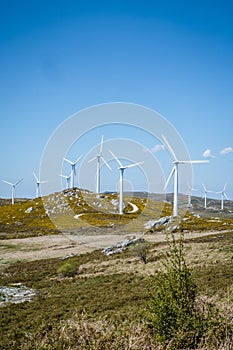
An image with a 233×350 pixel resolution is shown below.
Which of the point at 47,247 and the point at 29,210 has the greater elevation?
the point at 47,247

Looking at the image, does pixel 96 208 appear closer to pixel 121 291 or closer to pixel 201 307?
pixel 121 291

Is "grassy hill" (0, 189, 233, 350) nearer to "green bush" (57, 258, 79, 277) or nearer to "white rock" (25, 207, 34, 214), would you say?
"green bush" (57, 258, 79, 277)

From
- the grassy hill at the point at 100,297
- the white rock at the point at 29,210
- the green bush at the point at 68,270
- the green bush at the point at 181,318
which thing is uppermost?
the green bush at the point at 181,318

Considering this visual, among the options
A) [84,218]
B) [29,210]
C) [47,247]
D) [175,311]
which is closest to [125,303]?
[175,311]

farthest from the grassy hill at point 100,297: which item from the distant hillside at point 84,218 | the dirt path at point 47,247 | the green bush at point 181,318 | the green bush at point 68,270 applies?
the distant hillside at point 84,218

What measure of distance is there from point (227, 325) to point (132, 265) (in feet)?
103

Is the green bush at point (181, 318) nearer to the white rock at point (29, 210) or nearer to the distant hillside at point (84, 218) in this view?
the distant hillside at point (84, 218)

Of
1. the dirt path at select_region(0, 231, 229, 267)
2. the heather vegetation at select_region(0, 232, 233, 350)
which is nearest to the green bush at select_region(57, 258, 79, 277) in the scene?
the heather vegetation at select_region(0, 232, 233, 350)

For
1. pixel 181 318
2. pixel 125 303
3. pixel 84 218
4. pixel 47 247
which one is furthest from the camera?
pixel 84 218

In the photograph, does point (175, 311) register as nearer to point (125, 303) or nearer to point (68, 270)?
point (125, 303)

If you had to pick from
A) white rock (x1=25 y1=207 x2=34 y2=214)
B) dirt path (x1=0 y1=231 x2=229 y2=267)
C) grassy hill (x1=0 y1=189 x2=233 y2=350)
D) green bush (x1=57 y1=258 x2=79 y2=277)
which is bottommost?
white rock (x1=25 y1=207 x2=34 y2=214)

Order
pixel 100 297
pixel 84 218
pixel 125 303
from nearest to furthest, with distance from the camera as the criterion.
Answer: pixel 125 303
pixel 100 297
pixel 84 218

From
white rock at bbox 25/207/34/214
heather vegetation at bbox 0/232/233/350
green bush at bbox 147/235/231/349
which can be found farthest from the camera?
white rock at bbox 25/207/34/214

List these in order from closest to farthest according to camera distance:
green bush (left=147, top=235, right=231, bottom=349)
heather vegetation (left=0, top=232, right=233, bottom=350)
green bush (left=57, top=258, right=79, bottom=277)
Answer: green bush (left=147, top=235, right=231, bottom=349) → heather vegetation (left=0, top=232, right=233, bottom=350) → green bush (left=57, top=258, right=79, bottom=277)
